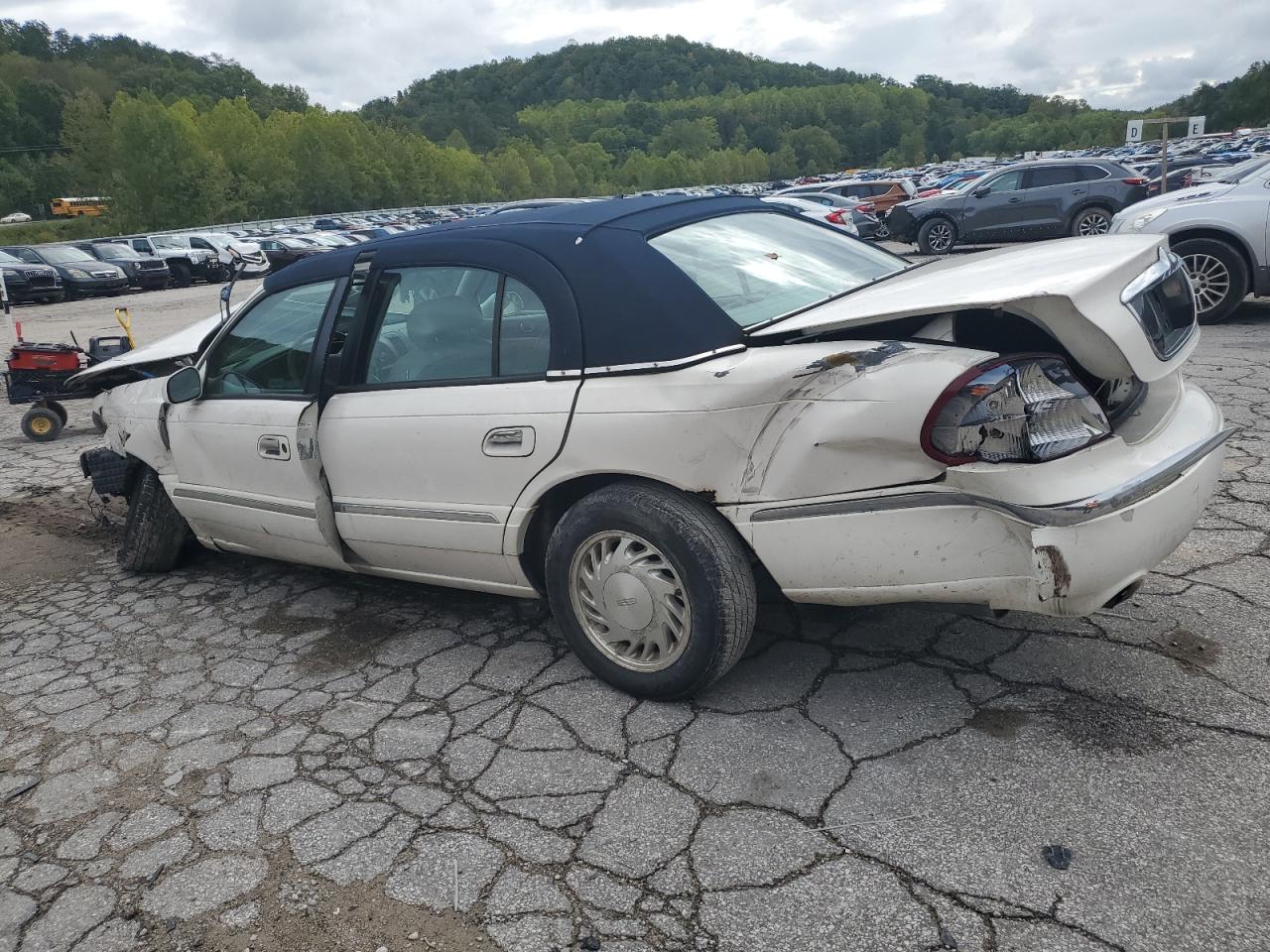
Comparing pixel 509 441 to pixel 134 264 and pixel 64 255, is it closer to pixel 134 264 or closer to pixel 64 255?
pixel 134 264

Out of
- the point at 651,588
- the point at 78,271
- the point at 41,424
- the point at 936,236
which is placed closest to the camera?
the point at 651,588

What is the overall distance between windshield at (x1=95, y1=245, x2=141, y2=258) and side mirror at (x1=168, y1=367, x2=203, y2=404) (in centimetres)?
2608

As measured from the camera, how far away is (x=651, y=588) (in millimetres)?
2811

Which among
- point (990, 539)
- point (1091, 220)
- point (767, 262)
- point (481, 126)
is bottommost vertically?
point (1091, 220)

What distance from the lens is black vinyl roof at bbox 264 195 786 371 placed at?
108 inches

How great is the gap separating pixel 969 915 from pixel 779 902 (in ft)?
1.32

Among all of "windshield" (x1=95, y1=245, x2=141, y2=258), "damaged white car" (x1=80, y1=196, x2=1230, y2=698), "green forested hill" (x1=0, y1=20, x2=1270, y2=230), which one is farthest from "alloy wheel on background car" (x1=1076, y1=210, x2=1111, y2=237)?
"green forested hill" (x1=0, y1=20, x2=1270, y2=230)

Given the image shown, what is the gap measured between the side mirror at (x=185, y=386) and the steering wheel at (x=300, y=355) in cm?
53

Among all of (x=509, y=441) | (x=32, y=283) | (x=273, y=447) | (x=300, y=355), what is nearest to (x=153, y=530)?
(x=273, y=447)

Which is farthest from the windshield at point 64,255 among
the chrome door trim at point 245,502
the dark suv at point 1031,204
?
the chrome door trim at point 245,502

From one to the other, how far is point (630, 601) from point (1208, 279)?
7335 millimetres

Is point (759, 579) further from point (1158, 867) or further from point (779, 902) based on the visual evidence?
point (1158, 867)

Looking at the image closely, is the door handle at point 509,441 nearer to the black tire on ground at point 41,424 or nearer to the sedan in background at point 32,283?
the black tire on ground at point 41,424

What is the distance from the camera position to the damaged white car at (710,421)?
237 cm
